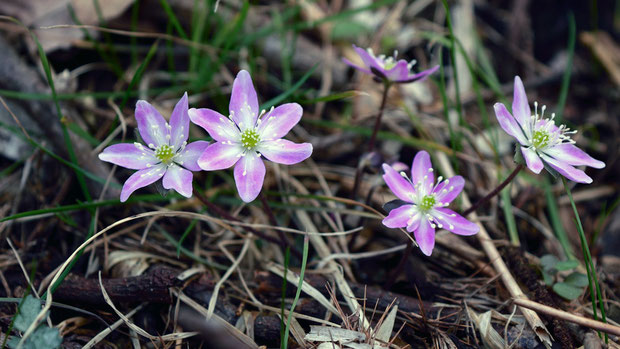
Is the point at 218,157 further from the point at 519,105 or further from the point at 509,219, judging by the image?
the point at 509,219

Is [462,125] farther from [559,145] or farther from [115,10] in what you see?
[115,10]

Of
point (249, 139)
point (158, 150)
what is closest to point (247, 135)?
point (249, 139)

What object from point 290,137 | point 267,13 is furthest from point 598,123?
point 267,13

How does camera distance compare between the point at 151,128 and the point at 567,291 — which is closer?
the point at 151,128

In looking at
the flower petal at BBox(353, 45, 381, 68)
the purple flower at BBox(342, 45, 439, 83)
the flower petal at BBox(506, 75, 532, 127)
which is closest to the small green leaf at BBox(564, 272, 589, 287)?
the flower petal at BBox(506, 75, 532, 127)

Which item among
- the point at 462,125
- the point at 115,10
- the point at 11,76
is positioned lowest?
the point at 462,125

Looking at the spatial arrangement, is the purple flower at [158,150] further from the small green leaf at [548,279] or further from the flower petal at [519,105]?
the small green leaf at [548,279]
